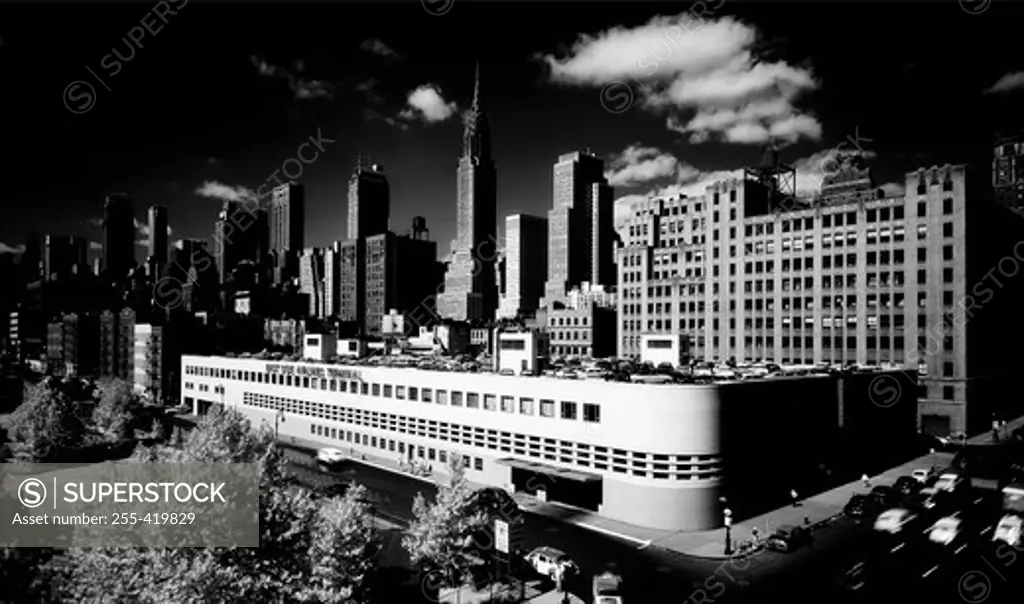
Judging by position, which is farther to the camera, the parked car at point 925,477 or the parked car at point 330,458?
the parked car at point 330,458

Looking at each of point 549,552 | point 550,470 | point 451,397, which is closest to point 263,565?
point 549,552

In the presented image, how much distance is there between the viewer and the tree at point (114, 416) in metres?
64.3

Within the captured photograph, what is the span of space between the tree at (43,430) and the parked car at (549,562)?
42.6 metres

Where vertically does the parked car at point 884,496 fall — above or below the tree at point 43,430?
below

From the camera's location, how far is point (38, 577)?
1484 cm

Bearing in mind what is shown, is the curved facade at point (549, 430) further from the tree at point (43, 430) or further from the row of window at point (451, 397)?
the tree at point (43, 430)

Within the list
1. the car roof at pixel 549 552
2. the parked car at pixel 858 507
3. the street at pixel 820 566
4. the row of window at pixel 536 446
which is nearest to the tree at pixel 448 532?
the car roof at pixel 549 552

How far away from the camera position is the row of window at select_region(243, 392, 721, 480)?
3988cm

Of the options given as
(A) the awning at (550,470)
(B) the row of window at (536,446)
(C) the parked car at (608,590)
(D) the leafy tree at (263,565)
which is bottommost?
(C) the parked car at (608,590)

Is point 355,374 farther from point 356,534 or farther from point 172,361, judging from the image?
point 172,361

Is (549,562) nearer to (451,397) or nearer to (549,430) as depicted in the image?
(549,430)

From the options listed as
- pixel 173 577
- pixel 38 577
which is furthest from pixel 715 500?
pixel 38 577

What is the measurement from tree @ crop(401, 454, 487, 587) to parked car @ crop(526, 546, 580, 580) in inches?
184

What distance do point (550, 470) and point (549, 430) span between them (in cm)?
296
